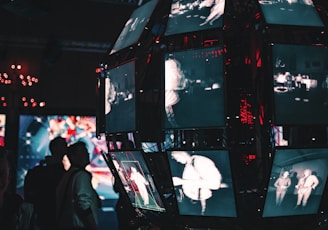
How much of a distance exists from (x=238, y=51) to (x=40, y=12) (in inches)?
166

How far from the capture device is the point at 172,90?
2652 mm

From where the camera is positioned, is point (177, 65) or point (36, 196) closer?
point (177, 65)

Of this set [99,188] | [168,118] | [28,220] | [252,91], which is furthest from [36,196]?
[99,188]

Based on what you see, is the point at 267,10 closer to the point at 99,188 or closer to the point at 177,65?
the point at 177,65

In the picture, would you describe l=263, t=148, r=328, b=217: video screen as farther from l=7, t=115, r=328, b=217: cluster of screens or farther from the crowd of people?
the crowd of people

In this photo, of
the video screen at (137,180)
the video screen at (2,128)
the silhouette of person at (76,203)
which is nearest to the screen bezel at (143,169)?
the video screen at (137,180)

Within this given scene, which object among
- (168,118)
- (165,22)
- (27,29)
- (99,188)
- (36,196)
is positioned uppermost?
(27,29)

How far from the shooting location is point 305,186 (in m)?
2.61

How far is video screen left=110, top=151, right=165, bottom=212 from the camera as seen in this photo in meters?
2.80

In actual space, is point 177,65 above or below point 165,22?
below

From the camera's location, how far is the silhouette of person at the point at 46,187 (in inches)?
168

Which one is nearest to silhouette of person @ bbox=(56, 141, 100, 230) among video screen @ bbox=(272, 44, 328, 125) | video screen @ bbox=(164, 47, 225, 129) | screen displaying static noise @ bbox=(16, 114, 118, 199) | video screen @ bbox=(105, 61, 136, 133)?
video screen @ bbox=(105, 61, 136, 133)

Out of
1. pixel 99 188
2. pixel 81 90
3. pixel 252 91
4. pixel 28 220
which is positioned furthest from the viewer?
pixel 81 90

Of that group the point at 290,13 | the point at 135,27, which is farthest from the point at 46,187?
the point at 290,13
